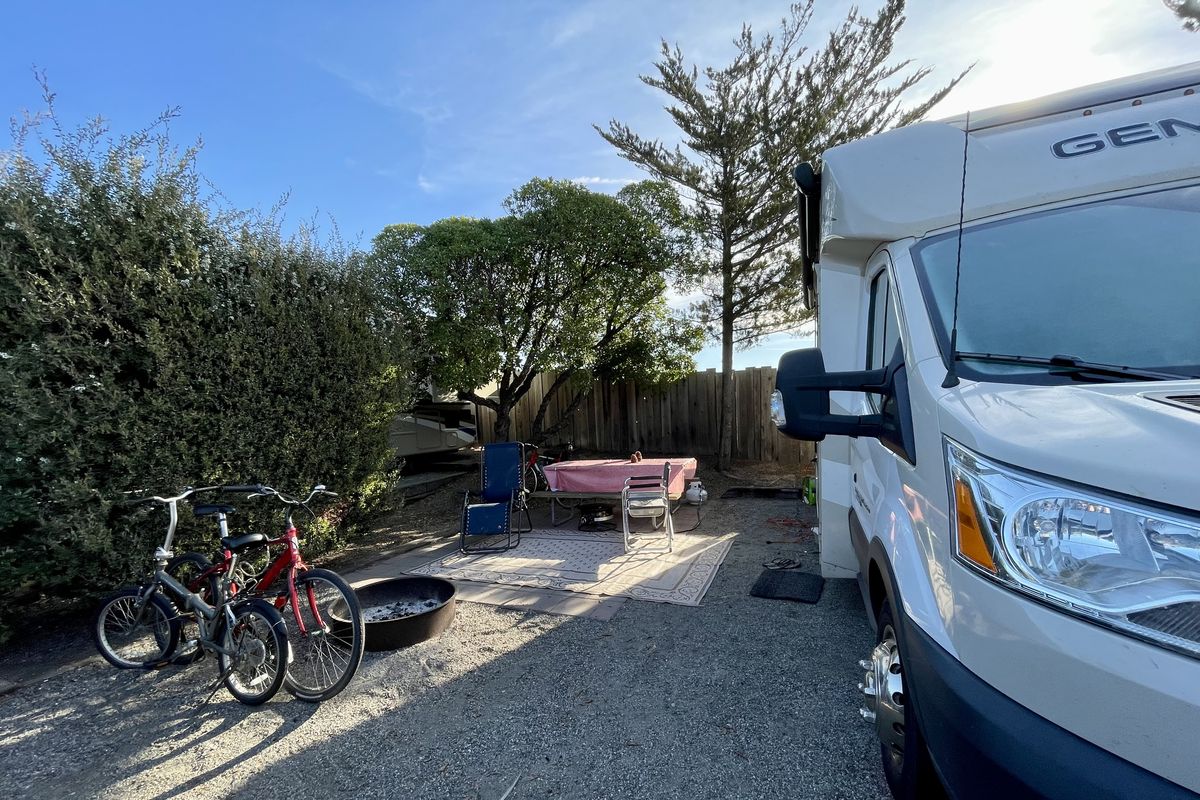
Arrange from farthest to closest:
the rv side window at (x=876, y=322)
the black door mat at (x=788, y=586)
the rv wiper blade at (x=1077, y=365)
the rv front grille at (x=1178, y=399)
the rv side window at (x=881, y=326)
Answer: the black door mat at (x=788, y=586)
the rv side window at (x=876, y=322)
the rv side window at (x=881, y=326)
the rv wiper blade at (x=1077, y=365)
the rv front grille at (x=1178, y=399)

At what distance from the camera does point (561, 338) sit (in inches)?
330

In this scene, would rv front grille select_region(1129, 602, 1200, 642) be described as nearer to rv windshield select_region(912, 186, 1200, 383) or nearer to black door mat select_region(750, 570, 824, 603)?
rv windshield select_region(912, 186, 1200, 383)

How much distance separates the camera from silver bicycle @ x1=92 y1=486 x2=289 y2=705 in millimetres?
3096

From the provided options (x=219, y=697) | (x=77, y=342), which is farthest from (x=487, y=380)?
(x=219, y=697)

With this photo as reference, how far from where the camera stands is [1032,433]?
45.3 inches

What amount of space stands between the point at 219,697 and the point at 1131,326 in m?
4.52

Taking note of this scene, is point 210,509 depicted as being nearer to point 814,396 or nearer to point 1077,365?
point 814,396

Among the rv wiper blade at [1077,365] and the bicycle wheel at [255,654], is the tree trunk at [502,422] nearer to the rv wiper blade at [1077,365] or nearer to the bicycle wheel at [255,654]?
the bicycle wheel at [255,654]

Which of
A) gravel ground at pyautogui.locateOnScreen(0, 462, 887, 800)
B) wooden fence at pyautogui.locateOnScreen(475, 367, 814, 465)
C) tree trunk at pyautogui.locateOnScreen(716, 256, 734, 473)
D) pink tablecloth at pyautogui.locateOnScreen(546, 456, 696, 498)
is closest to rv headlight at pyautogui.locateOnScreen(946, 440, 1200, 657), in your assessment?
gravel ground at pyautogui.locateOnScreen(0, 462, 887, 800)

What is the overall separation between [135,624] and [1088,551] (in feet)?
15.8

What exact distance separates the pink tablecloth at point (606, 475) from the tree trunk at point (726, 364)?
255cm

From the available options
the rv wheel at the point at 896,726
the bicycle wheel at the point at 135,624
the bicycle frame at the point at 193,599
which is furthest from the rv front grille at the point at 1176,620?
the bicycle wheel at the point at 135,624

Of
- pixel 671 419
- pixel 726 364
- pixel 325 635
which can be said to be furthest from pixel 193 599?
pixel 671 419

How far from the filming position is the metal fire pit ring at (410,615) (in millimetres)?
3666
